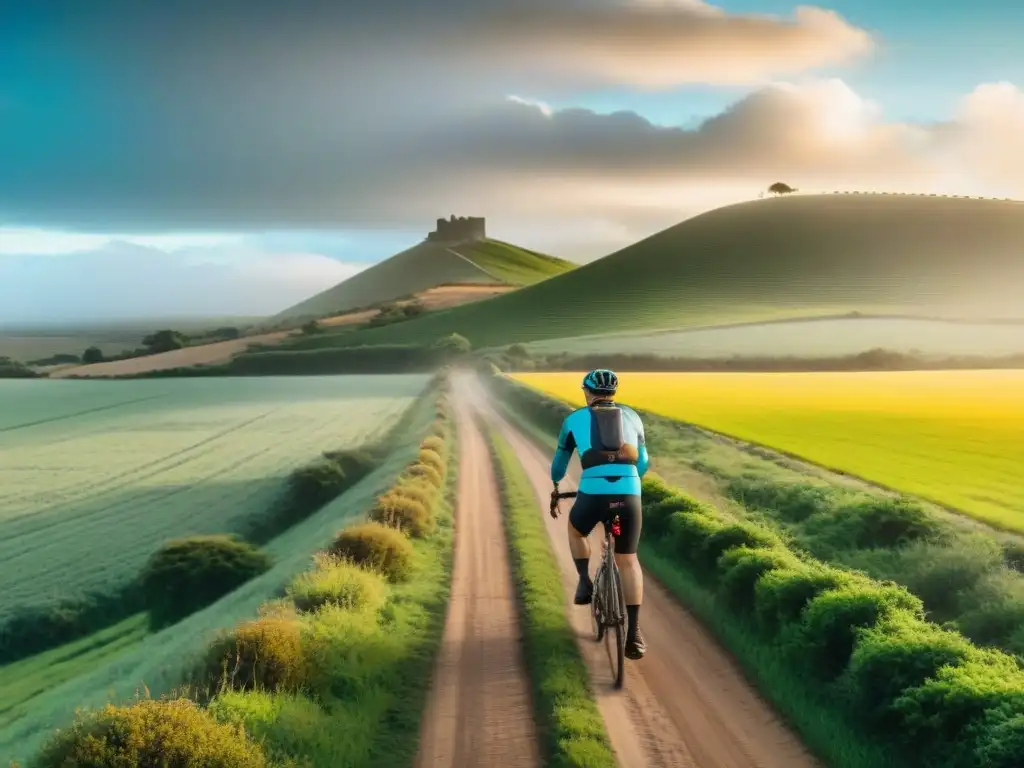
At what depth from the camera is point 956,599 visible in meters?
17.1

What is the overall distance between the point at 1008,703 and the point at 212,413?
8642 centimetres

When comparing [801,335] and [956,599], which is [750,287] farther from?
[956,599]

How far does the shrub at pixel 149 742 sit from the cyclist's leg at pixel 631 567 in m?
5.19

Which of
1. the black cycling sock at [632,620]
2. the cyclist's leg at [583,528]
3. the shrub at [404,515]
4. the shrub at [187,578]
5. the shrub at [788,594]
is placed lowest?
the shrub at [187,578]

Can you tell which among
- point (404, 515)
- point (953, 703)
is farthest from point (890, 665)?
point (404, 515)

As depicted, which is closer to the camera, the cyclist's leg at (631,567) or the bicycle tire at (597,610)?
the cyclist's leg at (631,567)

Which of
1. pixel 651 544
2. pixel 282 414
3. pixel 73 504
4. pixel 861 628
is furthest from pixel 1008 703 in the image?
pixel 282 414

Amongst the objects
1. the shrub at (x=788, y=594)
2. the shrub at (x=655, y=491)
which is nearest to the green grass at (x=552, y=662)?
the shrub at (x=655, y=491)

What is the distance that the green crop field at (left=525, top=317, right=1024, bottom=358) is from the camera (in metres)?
109

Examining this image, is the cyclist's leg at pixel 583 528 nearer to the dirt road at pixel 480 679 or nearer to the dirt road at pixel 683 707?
the dirt road at pixel 683 707

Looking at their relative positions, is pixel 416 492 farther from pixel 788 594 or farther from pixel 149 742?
pixel 149 742

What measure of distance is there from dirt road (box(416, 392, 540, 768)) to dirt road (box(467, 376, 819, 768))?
1122mm

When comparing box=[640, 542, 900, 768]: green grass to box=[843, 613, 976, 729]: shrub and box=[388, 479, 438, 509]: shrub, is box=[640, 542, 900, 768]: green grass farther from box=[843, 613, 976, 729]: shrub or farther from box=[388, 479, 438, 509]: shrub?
box=[388, 479, 438, 509]: shrub

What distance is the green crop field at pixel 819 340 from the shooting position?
10879cm
